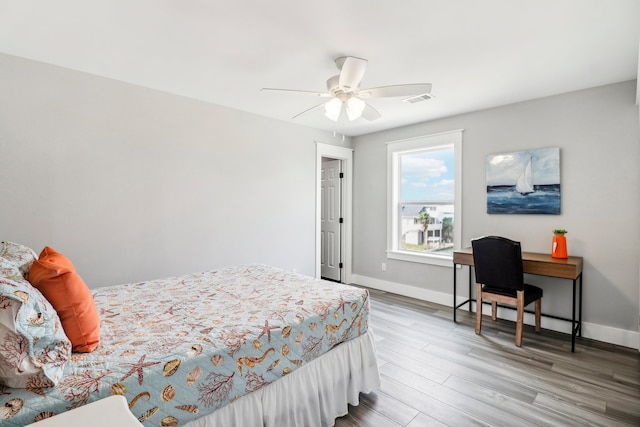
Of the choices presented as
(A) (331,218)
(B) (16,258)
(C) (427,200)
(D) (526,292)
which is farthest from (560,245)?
(B) (16,258)

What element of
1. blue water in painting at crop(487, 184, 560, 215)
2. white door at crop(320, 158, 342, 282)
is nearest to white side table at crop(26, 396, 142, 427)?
blue water in painting at crop(487, 184, 560, 215)

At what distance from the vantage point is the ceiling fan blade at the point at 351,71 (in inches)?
85.2

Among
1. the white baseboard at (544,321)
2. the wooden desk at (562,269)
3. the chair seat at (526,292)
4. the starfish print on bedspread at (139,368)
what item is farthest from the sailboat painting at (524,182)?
the starfish print on bedspread at (139,368)

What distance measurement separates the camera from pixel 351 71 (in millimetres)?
2234

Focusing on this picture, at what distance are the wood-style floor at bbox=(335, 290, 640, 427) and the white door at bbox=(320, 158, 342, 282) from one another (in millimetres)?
1998

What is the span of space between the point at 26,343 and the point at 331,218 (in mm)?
4532

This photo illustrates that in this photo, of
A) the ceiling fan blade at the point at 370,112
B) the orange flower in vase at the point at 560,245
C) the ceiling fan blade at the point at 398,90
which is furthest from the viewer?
the orange flower in vase at the point at 560,245

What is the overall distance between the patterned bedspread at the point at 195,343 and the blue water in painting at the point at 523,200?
2.31 meters

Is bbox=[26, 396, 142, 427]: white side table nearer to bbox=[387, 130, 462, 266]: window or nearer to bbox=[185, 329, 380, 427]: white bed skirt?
bbox=[185, 329, 380, 427]: white bed skirt

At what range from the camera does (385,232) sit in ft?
15.8

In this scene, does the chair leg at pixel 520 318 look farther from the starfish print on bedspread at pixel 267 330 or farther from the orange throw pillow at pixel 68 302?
the orange throw pillow at pixel 68 302

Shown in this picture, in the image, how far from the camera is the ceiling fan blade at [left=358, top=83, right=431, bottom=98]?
2.29m

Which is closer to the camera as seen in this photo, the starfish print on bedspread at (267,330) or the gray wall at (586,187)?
the starfish print on bedspread at (267,330)

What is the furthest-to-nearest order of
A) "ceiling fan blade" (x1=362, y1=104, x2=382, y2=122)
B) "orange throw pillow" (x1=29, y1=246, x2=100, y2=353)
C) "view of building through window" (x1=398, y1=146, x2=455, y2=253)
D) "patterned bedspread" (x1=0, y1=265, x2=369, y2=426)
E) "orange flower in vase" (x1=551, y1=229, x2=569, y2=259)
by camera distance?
"view of building through window" (x1=398, y1=146, x2=455, y2=253)
"orange flower in vase" (x1=551, y1=229, x2=569, y2=259)
"ceiling fan blade" (x1=362, y1=104, x2=382, y2=122)
"orange throw pillow" (x1=29, y1=246, x2=100, y2=353)
"patterned bedspread" (x1=0, y1=265, x2=369, y2=426)
